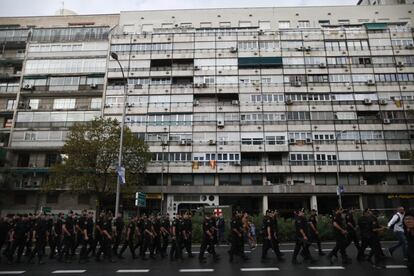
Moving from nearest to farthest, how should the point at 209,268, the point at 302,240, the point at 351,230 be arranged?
1. the point at 209,268
2. the point at 302,240
3. the point at 351,230

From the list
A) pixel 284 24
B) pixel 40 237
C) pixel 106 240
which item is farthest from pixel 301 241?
pixel 284 24

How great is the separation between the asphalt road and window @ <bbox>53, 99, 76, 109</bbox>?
1184 inches

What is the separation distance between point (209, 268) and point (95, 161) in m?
22.5

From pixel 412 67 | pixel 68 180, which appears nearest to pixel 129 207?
pixel 68 180

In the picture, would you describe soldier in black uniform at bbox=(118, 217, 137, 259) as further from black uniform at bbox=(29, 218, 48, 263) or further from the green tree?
the green tree

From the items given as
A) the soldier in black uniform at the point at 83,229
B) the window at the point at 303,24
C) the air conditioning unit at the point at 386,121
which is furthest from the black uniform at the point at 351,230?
the window at the point at 303,24

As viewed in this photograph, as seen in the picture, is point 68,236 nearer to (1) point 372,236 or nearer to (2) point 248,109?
(1) point 372,236

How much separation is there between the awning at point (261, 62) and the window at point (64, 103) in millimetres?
21401

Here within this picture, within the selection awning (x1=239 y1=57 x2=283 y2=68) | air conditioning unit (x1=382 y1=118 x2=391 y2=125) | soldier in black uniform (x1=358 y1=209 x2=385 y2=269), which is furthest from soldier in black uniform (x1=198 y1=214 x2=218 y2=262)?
air conditioning unit (x1=382 y1=118 x2=391 y2=125)

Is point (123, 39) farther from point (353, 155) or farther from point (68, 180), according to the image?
point (353, 155)

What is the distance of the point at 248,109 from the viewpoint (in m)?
38.8

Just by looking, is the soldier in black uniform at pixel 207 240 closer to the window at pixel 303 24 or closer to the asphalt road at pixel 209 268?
the asphalt road at pixel 209 268

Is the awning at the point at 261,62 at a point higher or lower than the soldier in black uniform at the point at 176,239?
higher

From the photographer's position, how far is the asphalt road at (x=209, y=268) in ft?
31.1
